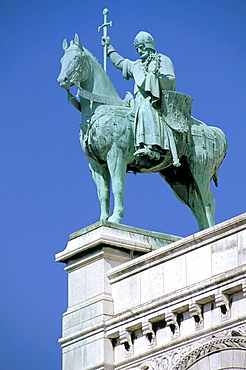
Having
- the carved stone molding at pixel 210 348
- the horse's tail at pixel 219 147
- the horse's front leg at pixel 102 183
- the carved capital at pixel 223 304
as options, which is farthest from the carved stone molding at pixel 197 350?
the horse's tail at pixel 219 147

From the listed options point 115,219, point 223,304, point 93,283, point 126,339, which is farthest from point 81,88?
point 223,304

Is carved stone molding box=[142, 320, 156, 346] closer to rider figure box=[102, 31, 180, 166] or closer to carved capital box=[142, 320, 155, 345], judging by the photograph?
carved capital box=[142, 320, 155, 345]

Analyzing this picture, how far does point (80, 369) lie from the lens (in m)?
27.9

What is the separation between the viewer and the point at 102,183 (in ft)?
99.7

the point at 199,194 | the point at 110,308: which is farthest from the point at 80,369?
the point at 199,194

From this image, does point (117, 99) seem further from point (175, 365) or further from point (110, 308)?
point (175, 365)

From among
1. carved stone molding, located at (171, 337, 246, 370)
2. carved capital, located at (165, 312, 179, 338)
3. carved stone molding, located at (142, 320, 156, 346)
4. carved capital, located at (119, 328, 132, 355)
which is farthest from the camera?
carved capital, located at (119, 328, 132, 355)

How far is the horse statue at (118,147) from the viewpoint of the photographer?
29734mm

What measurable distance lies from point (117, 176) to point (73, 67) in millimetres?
2631

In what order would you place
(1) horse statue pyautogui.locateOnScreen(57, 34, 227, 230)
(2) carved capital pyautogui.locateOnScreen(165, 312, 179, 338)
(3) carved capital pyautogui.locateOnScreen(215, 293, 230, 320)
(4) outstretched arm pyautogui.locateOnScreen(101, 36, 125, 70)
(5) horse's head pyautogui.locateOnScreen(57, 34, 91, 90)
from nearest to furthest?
(3) carved capital pyautogui.locateOnScreen(215, 293, 230, 320) → (2) carved capital pyautogui.locateOnScreen(165, 312, 179, 338) → (1) horse statue pyautogui.locateOnScreen(57, 34, 227, 230) → (5) horse's head pyautogui.locateOnScreen(57, 34, 91, 90) → (4) outstretched arm pyautogui.locateOnScreen(101, 36, 125, 70)

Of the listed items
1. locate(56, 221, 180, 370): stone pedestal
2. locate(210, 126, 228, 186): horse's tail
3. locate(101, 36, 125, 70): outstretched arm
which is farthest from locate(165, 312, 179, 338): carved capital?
locate(101, 36, 125, 70): outstretched arm

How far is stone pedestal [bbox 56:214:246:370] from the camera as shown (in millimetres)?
25391

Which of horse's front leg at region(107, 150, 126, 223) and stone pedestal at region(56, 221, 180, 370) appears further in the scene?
horse's front leg at region(107, 150, 126, 223)

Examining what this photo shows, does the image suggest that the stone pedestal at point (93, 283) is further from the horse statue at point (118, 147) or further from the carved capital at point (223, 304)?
the carved capital at point (223, 304)
